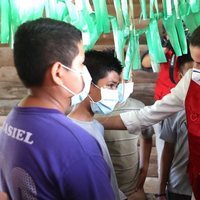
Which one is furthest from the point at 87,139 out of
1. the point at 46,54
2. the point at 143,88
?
the point at 143,88

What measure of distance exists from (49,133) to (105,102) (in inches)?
28.8

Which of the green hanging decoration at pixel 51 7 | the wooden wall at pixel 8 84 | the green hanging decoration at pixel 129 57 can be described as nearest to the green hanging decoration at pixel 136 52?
the green hanging decoration at pixel 129 57

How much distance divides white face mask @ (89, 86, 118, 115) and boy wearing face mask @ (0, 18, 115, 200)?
60cm

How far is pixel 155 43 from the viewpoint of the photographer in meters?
1.60

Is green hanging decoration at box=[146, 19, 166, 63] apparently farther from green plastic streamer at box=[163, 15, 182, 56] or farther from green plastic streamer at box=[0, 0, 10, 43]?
green plastic streamer at box=[0, 0, 10, 43]

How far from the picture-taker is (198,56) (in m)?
1.49

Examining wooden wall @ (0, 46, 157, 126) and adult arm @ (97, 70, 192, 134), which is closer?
adult arm @ (97, 70, 192, 134)

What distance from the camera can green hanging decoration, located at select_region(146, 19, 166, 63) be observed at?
1588mm

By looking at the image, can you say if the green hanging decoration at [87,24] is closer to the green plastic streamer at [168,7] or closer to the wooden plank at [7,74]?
the green plastic streamer at [168,7]

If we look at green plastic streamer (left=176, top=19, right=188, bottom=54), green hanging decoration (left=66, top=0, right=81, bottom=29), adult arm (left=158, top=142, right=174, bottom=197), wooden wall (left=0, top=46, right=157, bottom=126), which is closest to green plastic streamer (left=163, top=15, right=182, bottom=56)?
Answer: green plastic streamer (left=176, top=19, right=188, bottom=54)

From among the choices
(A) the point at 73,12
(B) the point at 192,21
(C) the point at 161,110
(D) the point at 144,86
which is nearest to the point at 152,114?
(C) the point at 161,110

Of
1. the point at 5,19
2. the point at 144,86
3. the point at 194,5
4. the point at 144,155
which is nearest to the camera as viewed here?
the point at 194,5

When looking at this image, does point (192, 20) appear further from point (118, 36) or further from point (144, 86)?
point (144, 86)

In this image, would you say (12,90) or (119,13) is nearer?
(119,13)
